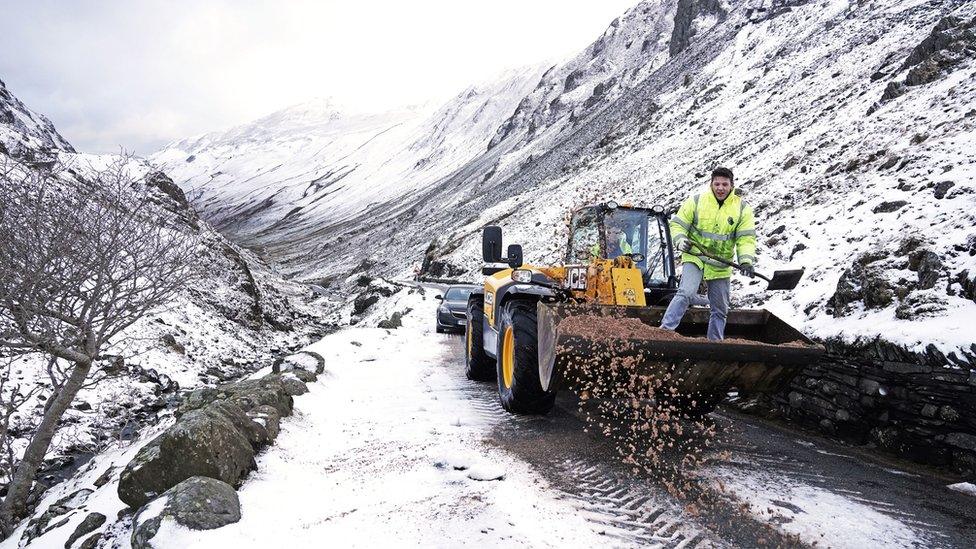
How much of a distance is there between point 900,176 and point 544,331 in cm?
889

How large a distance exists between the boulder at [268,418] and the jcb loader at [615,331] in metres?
2.14

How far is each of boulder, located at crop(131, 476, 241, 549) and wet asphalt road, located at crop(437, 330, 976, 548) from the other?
2.11m

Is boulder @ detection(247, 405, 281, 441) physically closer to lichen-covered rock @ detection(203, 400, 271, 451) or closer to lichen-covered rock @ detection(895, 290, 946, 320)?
lichen-covered rock @ detection(203, 400, 271, 451)

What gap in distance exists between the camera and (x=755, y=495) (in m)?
3.84

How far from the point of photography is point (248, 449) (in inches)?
171

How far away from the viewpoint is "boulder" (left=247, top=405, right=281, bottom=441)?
496 cm

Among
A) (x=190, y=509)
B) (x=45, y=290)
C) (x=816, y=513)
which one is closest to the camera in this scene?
(x=190, y=509)

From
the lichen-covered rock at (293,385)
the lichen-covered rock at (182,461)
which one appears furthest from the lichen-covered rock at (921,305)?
the lichen-covered rock at (293,385)

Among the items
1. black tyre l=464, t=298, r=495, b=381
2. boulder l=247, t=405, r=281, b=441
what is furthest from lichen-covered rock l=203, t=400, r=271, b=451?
black tyre l=464, t=298, r=495, b=381

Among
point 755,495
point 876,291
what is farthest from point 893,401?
point 755,495

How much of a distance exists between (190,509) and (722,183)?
4.64m

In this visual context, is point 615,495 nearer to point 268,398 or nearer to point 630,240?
point 630,240

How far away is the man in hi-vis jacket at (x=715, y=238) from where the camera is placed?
494 centimetres

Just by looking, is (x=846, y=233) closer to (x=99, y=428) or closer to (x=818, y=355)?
(x=818, y=355)
